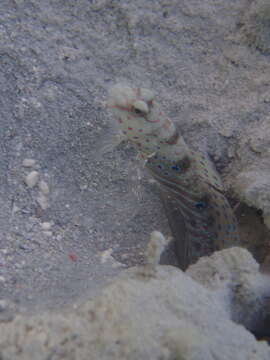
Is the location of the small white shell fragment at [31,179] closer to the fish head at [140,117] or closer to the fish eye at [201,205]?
the fish head at [140,117]

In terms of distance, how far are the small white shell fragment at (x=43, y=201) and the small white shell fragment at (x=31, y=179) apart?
11 cm

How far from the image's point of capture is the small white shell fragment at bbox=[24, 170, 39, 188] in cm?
262

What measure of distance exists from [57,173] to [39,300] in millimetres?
1413

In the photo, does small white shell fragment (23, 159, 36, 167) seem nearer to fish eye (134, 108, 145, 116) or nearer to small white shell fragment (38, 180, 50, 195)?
small white shell fragment (38, 180, 50, 195)

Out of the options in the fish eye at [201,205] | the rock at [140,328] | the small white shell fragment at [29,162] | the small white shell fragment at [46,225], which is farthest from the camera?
the fish eye at [201,205]

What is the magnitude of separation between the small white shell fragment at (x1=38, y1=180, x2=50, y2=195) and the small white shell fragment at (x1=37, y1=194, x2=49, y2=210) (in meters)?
0.04

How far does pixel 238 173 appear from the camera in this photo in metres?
3.21

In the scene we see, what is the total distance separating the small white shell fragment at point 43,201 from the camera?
2589mm

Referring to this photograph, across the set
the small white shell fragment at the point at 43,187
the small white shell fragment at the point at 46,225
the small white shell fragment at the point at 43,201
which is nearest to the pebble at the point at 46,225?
the small white shell fragment at the point at 46,225

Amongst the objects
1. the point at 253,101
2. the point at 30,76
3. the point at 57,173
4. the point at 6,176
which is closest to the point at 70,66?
the point at 30,76

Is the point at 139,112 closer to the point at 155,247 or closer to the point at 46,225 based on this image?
the point at 46,225

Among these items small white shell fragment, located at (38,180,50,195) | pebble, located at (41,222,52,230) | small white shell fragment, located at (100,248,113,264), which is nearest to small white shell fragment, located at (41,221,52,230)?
pebble, located at (41,222,52,230)

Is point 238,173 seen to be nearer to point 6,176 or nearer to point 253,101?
point 253,101

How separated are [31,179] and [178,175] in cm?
131
